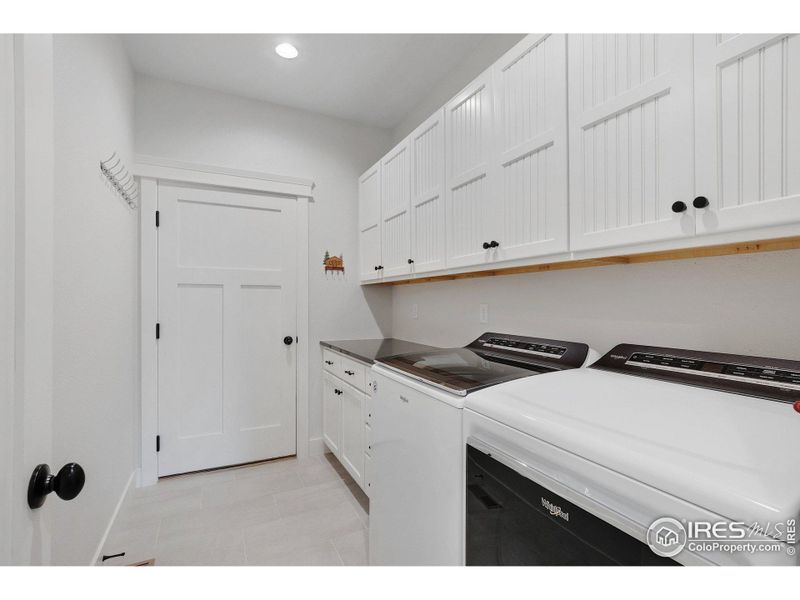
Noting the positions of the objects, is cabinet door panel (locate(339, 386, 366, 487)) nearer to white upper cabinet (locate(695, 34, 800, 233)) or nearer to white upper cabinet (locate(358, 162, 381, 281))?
white upper cabinet (locate(358, 162, 381, 281))

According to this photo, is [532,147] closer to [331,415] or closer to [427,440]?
[427,440]

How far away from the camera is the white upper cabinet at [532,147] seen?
1302mm

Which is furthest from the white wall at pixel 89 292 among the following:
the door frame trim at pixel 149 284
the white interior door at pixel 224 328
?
the white interior door at pixel 224 328

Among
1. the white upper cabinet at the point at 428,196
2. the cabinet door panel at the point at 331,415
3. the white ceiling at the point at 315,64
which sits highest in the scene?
the white ceiling at the point at 315,64

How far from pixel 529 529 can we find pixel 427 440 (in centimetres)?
44

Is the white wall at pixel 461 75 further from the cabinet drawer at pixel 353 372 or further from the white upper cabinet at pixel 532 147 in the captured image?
the cabinet drawer at pixel 353 372

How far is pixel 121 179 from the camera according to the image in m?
2.02

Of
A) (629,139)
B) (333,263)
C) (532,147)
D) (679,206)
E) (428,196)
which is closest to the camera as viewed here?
(679,206)

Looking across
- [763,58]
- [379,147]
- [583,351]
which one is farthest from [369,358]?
[379,147]

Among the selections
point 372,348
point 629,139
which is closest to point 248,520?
point 372,348

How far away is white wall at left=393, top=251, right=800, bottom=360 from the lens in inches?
40.8

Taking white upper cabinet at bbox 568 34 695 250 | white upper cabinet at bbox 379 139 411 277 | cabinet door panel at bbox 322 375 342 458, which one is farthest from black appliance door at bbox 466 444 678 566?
cabinet door panel at bbox 322 375 342 458

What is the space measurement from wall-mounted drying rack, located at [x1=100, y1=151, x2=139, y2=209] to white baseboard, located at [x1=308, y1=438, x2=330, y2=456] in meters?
2.06

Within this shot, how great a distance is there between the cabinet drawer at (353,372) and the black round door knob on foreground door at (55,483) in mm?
1492
